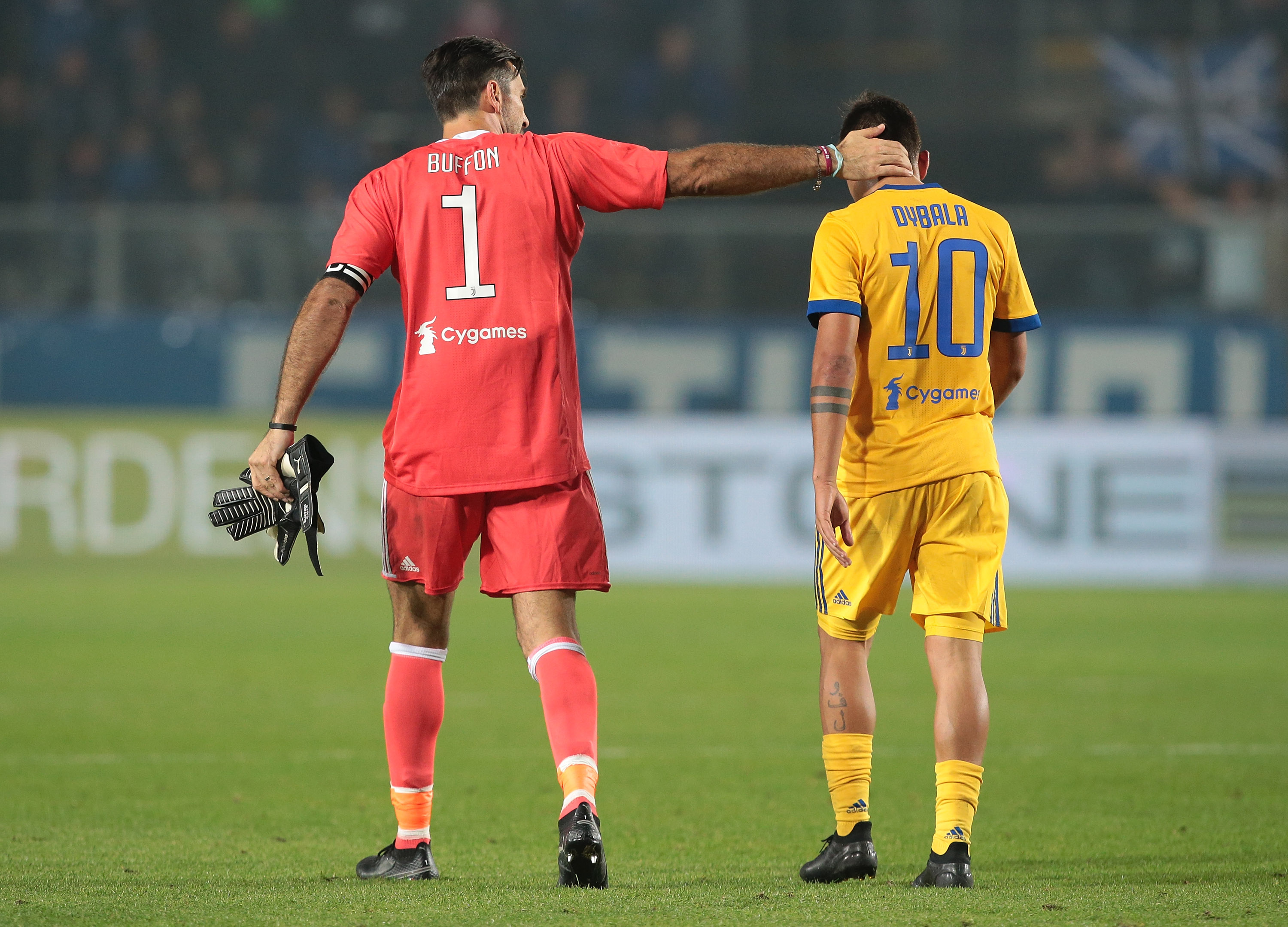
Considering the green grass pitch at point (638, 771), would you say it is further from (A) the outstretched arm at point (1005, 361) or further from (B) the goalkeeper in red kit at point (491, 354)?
(A) the outstretched arm at point (1005, 361)

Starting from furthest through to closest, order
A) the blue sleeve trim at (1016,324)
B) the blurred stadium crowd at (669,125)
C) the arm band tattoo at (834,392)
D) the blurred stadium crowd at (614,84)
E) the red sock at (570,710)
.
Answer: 1. the blurred stadium crowd at (614,84)
2. the blurred stadium crowd at (669,125)
3. the blue sleeve trim at (1016,324)
4. the arm band tattoo at (834,392)
5. the red sock at (570,710)

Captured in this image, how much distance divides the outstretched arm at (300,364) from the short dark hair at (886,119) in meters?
1.35

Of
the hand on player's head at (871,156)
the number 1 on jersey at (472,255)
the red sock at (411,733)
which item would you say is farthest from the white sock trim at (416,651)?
the hand on player's head at (871,156)

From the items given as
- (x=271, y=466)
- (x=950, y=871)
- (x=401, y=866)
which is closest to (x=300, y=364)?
(x=271, y=466)

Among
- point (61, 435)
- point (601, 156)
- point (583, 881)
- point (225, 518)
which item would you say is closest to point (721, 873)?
point (583, 881)

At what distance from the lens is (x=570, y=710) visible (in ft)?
12.3

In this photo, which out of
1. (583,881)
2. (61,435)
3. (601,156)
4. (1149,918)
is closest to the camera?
(1149,918)

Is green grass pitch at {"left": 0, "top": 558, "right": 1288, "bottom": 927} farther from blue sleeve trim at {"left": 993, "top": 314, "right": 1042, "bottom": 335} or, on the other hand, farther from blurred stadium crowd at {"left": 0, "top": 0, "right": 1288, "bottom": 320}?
blurred stadium crowd at {"left": 0, "top": 0, "right": 1288, "bottom": 320}

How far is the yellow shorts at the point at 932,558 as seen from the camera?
400cm

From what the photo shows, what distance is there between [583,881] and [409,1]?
17178mm

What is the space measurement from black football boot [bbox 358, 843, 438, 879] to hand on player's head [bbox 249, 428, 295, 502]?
919 mm

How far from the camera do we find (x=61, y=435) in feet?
44.8

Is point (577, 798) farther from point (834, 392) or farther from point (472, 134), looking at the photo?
point (472, 134)

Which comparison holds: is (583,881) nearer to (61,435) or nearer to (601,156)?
(601,156)
